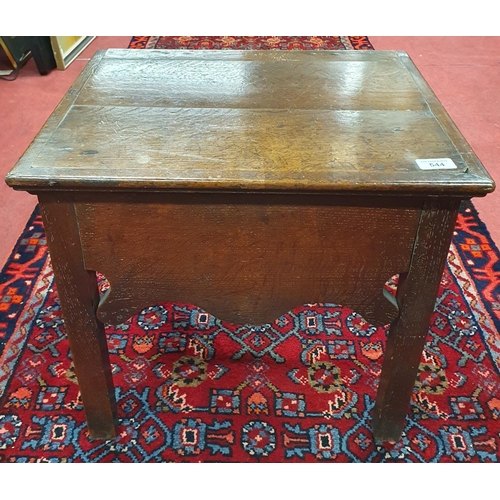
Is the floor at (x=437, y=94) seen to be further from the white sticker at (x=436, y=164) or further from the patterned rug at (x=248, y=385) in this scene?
the white sticker at (x=436, y=164)

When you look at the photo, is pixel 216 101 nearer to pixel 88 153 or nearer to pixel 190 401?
pixel 88 153

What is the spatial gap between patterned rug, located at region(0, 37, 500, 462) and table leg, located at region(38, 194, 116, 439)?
3.9 inches

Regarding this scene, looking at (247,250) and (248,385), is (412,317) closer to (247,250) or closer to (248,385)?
(247,250)

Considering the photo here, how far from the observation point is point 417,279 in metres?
1.04

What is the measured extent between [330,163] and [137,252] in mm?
391

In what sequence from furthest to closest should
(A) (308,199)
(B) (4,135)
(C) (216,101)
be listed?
(B) (4,135) → (C) (216,101) → (A) (308,199)

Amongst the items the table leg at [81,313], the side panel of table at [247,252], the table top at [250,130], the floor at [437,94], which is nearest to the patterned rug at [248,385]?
the table leg at [81,313]

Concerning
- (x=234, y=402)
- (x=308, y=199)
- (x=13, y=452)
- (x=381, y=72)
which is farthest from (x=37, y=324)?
(x=381, y=72)

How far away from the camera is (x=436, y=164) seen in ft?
3.12

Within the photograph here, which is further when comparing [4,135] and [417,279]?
[4,135]

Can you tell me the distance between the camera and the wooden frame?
3271 mm

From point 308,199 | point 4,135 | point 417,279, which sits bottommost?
point 4,135

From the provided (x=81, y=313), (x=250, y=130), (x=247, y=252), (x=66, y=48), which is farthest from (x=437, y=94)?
(x=81, y=313)

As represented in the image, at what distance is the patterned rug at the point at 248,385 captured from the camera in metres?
1.30
